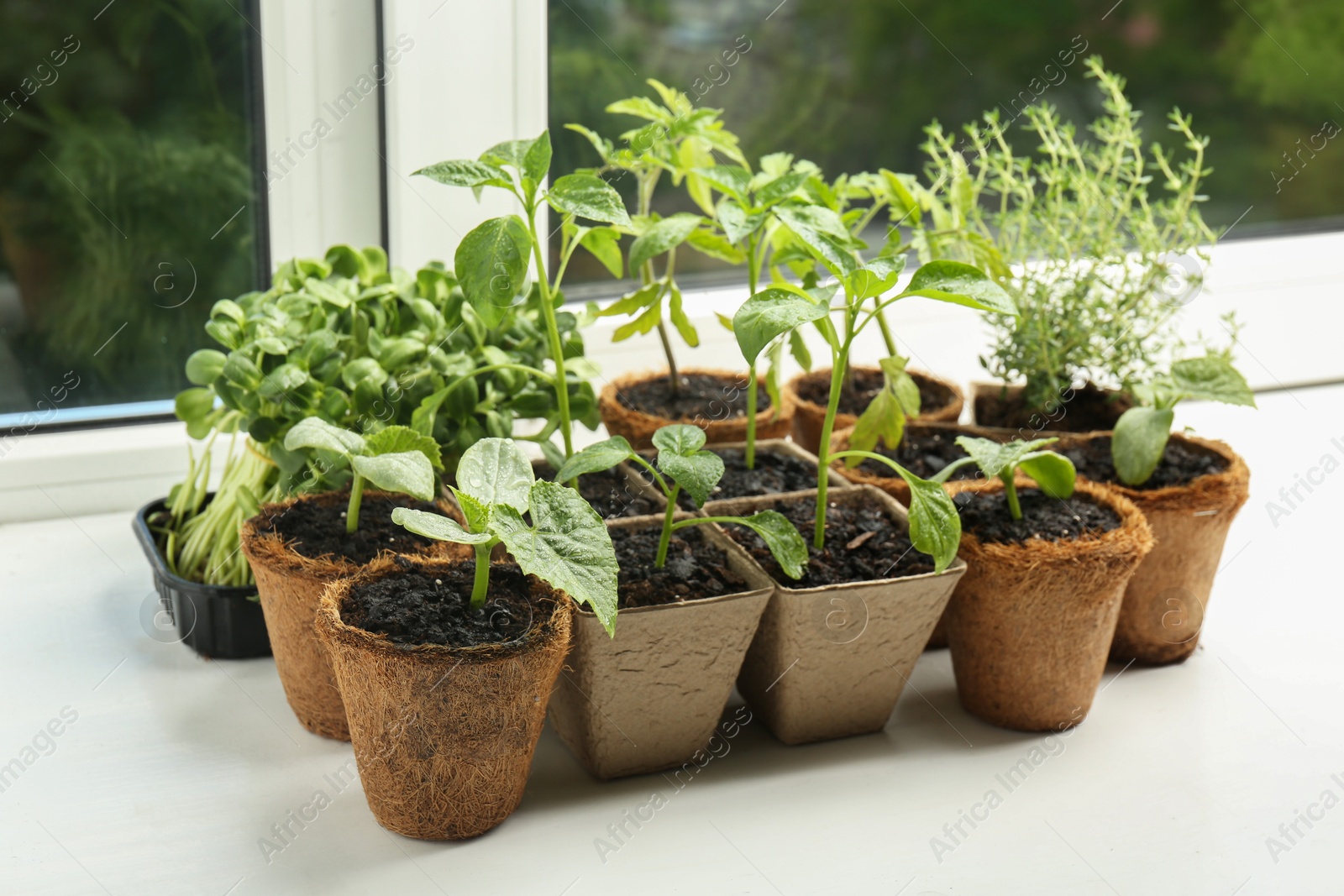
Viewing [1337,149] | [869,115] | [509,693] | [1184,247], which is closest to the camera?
[509,693]

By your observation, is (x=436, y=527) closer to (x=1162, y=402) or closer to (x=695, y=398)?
(x=695, y=398)

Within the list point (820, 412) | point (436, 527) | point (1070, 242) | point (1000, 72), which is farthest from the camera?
point (1000, 72)

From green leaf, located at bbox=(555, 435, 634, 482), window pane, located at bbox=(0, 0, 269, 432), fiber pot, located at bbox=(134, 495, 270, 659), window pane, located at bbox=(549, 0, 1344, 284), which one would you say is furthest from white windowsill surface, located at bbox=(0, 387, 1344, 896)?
window pane, located at bbox=(549, 0, 1344, 284)

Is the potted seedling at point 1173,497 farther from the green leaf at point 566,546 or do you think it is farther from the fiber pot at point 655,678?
the green leaf at point 566,546

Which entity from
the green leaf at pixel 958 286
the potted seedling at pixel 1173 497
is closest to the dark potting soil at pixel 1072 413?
the potted seedling at pixel 1173 497

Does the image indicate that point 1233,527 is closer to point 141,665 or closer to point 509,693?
point 509,693

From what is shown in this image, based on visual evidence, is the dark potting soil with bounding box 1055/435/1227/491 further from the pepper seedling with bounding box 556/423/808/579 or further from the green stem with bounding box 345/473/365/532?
the green stem with bounding box 345/473/365/532

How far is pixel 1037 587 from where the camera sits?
1160 millimetres

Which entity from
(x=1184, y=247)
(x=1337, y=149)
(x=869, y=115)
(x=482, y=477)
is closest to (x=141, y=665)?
(x=482, y=477)

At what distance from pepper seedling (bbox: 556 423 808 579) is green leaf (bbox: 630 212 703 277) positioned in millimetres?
185

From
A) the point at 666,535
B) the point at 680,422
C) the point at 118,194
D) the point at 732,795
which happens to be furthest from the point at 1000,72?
the point at 732,795

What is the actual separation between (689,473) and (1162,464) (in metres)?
0.60

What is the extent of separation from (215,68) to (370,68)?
20 centimetres

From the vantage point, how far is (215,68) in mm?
1602
